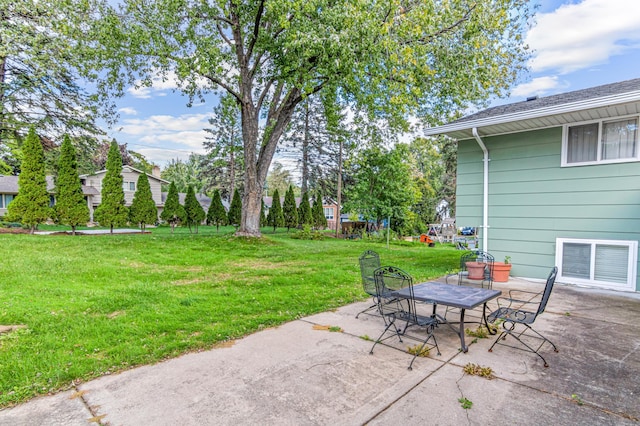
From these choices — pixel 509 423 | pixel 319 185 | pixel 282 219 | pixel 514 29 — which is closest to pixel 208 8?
pixel 514 29

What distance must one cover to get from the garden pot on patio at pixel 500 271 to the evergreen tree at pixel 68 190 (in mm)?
14045

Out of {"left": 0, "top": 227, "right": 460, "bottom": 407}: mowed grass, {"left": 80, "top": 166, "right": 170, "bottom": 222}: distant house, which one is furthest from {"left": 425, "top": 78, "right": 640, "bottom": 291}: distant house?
{"left": 80, "top": 166, "right": 170, "bottom": 222}: distant house

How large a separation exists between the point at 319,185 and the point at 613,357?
2541 cm

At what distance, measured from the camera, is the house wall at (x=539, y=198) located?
19.4ft

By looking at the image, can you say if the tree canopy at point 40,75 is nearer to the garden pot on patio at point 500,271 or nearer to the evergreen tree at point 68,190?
the evergreen tree at point 68,190

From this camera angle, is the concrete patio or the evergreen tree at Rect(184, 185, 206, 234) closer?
the concrete patio

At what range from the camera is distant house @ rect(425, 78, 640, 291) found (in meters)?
5.82

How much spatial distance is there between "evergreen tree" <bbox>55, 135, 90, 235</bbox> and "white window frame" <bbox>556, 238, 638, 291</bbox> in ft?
49.8

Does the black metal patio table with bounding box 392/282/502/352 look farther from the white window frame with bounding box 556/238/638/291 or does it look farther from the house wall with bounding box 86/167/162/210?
the house wall with bounding box 86/167/162/210

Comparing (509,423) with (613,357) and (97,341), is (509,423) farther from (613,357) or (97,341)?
(97,341)

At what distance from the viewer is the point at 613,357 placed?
128 inches

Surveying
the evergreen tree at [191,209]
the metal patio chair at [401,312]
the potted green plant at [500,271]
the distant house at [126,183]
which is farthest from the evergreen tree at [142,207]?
the potted green plant at [500,271]

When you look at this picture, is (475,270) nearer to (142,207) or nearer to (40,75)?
(142,207)

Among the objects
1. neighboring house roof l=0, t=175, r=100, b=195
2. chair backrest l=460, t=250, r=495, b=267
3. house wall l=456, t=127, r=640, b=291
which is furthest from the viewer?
neighboring house roof l=0, t=175, r=100, b=195
